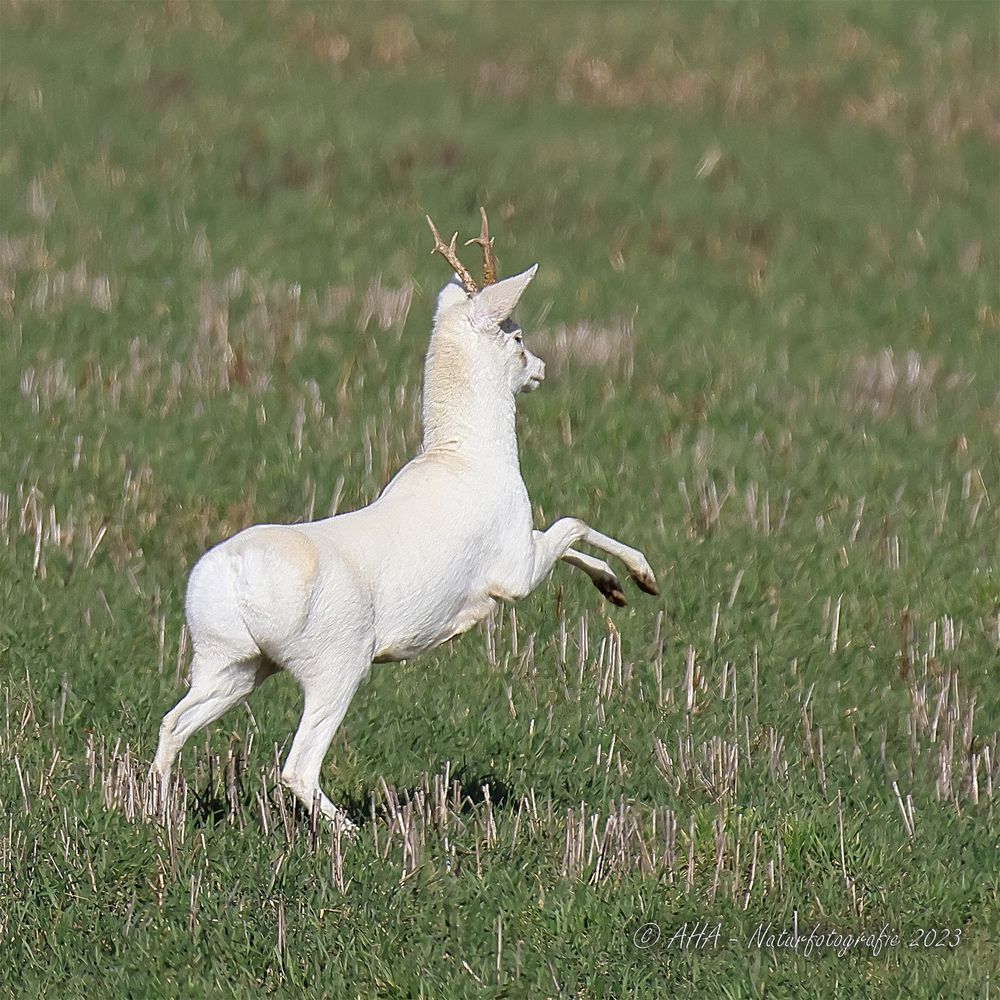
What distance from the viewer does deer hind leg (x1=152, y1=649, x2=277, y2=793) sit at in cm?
608

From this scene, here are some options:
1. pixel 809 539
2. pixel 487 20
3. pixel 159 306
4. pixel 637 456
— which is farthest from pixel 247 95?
pixel 809 539

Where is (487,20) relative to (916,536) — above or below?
above

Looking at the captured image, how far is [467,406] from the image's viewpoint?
652cm

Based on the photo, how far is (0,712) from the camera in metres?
7.34

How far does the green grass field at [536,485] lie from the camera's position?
590cm

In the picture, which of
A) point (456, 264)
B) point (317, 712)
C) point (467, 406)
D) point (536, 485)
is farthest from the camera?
point (536, 485)

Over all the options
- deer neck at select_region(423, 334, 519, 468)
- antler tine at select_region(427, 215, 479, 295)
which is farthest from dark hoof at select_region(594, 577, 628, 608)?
antler tine at select_region(427, 215, 479, 295)

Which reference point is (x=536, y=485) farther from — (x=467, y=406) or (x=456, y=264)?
(x=456, y=264)

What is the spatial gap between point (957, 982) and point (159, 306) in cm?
851

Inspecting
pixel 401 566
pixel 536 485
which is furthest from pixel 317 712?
pixel 536 485

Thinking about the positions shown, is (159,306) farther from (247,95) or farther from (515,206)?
(247,95)

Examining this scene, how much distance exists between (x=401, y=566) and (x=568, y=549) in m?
0.84

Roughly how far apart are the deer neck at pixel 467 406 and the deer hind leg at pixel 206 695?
104 centimetres

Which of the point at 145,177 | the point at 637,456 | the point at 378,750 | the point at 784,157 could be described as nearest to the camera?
the point at 378,750
